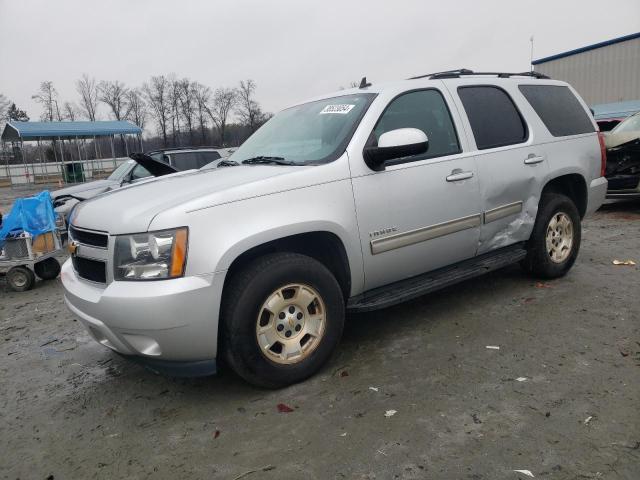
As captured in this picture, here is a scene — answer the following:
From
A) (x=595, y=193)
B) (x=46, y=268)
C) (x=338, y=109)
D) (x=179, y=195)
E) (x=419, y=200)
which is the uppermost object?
(x=338, y=109)

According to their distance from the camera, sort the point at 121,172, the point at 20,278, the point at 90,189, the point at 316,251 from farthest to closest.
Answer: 1. the point at 121,172
2. the point at 90,189
3. the point at 20,278
4. the point at 316,251

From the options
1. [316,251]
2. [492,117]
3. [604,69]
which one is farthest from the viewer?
[604,69]

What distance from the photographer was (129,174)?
10000 millimetres

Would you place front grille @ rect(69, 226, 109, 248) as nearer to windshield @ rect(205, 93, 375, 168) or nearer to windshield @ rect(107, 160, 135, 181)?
windshield @ rect(205, 93, 375, 168)

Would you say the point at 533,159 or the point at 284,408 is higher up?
the point at 533,159

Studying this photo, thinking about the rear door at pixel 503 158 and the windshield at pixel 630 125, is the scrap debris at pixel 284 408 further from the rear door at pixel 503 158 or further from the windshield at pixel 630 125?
the windshield at pixel 630 125

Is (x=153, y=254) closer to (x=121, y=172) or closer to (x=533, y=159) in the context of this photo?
(x=533, y=159)

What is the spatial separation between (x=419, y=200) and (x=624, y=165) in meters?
6.86

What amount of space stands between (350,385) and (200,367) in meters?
0.95

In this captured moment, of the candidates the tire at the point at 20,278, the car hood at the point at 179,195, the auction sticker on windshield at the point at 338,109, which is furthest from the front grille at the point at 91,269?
the tire at the point at 20,278

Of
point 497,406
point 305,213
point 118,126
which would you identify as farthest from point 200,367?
point 118,126

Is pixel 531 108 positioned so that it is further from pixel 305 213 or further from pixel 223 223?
pixel 223 223

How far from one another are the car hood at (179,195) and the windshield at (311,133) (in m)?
0.26

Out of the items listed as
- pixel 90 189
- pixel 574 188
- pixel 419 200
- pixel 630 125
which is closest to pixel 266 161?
pixel 419 200
